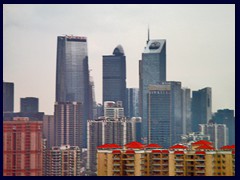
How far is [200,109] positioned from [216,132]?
2.31 m

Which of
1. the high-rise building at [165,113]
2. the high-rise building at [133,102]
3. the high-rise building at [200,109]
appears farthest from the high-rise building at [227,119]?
the high-rise building at [133,102]

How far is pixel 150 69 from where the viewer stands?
35.5 meters

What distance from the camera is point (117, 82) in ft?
117

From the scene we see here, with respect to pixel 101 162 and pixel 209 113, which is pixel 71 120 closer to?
pixel 209 113

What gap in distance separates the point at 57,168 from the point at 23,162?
2.68 meters

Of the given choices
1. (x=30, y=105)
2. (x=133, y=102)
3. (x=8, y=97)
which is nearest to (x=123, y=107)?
(x=133, y=102)

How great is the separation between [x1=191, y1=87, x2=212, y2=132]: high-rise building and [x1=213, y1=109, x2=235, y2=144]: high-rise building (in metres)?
0.58

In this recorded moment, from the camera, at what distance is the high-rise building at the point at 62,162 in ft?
59.4

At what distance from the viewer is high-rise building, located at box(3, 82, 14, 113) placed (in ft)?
77.6

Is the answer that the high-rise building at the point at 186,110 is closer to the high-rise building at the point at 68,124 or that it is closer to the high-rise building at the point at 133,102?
the high-rise building at the point at 133,102

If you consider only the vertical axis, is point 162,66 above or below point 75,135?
above

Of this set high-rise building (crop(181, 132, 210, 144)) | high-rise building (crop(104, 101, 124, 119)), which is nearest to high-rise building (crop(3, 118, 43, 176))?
high-rise building (crop(181, 132, 210, 144))

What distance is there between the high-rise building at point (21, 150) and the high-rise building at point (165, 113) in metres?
13.8

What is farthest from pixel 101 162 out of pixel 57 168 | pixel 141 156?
pixel 57 168
